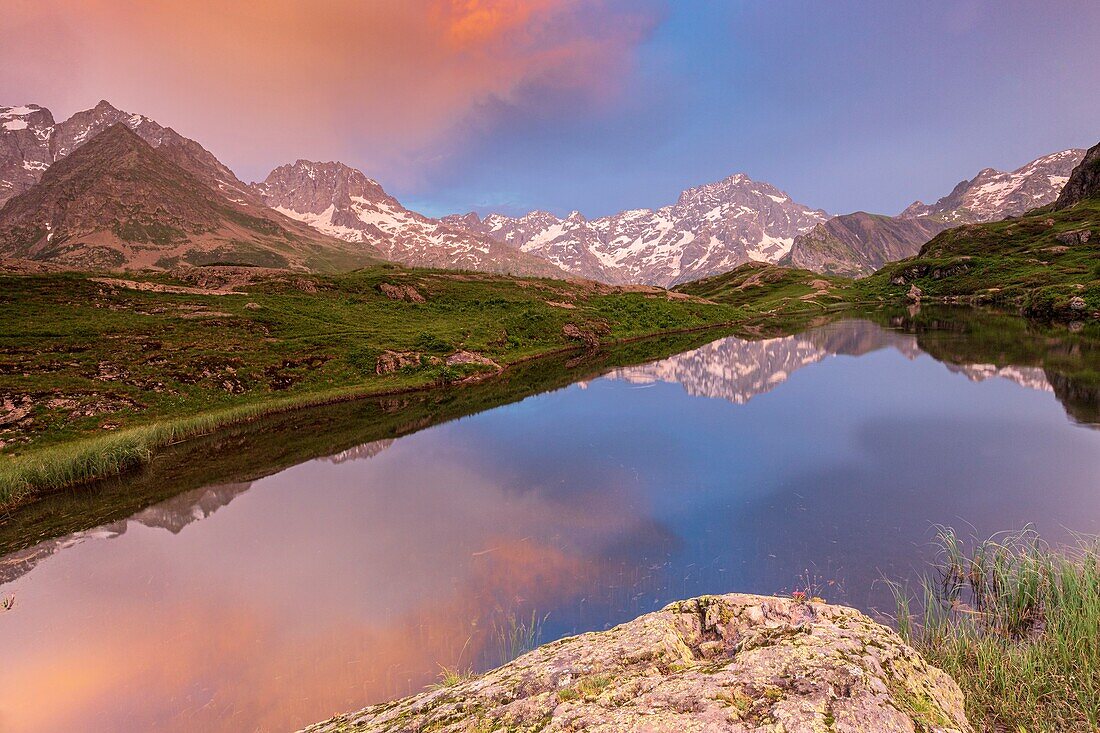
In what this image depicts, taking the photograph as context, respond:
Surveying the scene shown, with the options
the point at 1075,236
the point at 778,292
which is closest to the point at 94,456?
the point at 778,292

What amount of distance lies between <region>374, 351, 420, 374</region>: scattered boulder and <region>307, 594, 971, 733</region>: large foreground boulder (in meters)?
40.9

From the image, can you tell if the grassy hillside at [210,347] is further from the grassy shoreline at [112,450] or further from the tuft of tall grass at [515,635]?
the tuft of tall grass at [515,635]

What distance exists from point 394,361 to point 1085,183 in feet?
806

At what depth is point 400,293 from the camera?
7844cm

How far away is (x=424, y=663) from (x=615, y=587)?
5240mm

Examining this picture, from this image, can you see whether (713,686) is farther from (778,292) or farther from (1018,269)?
(778,292)

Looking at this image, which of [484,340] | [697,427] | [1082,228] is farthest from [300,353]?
[1082,228]

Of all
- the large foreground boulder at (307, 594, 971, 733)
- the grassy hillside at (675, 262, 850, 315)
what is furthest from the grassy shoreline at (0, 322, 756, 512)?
the grassy hillside at (675, 262, 850, 315)

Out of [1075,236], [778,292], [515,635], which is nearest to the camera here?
[515,635]

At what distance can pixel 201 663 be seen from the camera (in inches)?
406

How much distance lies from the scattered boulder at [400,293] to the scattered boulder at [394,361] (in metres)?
31.9

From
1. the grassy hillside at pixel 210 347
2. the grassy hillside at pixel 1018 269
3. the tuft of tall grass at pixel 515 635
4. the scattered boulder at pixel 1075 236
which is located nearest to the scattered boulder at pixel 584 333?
the grassy hillside at pixel 210 347

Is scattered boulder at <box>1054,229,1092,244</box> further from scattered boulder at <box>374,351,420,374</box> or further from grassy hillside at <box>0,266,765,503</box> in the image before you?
scattered boulder at <box>374,351,420,374</box>

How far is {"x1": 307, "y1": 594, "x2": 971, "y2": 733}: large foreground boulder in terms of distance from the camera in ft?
13.6
